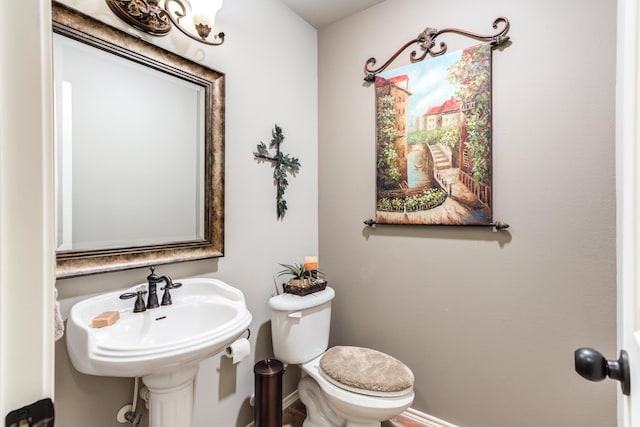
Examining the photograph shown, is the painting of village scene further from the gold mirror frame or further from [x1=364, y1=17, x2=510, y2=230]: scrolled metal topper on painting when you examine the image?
the gold mirror frame

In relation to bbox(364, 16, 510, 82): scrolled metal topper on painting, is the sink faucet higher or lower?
lower

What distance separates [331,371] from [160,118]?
1357mm

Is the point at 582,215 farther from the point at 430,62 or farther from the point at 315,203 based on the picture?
the point at 315,203

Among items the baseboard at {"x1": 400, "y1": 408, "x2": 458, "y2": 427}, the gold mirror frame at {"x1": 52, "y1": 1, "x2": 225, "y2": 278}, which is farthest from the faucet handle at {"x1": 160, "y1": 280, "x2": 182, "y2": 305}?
the baseboard at {"x1": 400, "y1": 408, "x2": 458, "y2": 427}

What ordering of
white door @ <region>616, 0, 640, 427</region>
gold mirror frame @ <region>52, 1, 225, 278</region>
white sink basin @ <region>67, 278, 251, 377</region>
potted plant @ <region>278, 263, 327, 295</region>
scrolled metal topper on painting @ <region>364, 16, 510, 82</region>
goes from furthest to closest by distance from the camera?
potted plant @ <region>278, 263, 327, 295</region> < scrolled metal topper on painting @ <region>364, 16, 510, 82</region> < gold mirror frame @ <region>52, 1, 225, 278</region> < white sink basin @ <region>67, 278, 251, 377</region> < white door @ <region>616, 0, 640, 427</region>

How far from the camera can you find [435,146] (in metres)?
1.58

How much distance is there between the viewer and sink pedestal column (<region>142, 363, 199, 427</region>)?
1.01 m

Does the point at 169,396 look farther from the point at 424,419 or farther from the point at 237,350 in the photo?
the point at 424,419

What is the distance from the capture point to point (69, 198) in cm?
102

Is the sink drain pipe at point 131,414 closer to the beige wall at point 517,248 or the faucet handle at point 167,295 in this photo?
the faucet handle at point 167,295

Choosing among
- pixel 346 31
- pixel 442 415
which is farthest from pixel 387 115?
pixel 442 415

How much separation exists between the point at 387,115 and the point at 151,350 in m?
1.58

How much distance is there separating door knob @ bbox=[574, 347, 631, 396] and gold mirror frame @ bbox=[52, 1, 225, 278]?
1.29m

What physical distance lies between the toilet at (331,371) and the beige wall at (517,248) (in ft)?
1.10
